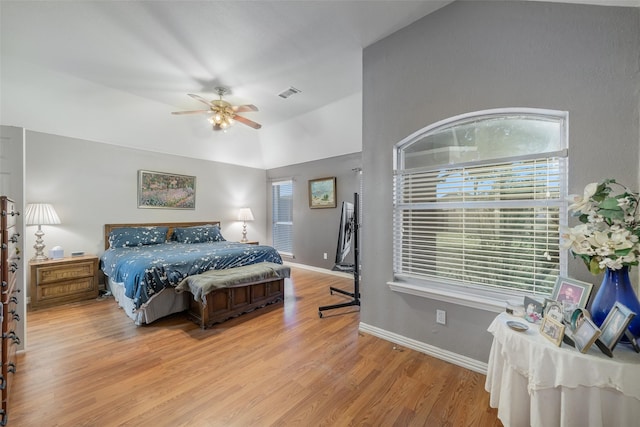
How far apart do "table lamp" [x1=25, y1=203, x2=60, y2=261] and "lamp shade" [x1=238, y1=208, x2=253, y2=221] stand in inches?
118

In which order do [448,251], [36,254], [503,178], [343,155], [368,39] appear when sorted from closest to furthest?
[503,178], [448,251], [368,39], [36,254], [343,155]

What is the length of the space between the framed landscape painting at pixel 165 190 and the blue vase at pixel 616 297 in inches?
230

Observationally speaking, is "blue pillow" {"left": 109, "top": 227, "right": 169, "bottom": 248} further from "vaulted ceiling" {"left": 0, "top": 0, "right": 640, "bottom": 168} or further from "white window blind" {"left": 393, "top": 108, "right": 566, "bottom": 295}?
"white window blind" {"left": 393, "top": 108, "right": 566, "bottom": 295}

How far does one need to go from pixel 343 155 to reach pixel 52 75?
4345 millimetres

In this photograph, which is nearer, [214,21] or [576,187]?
[576,187]

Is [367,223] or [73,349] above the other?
[367,223]

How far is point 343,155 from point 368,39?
8.13 ft

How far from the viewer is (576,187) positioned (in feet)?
5.47

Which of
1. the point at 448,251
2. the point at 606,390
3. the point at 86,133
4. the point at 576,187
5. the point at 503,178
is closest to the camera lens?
the point at 606,390

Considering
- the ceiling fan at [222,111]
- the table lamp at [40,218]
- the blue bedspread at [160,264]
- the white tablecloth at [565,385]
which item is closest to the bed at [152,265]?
the blue bedspread at [160,264]

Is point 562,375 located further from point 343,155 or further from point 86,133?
point 86,133

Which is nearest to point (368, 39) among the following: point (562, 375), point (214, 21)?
point (214, 21)

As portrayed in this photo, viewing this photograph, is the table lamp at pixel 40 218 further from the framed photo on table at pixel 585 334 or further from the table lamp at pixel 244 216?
the framed photo on table at pixel 585 334

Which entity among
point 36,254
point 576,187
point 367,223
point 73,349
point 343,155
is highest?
point 343,155
